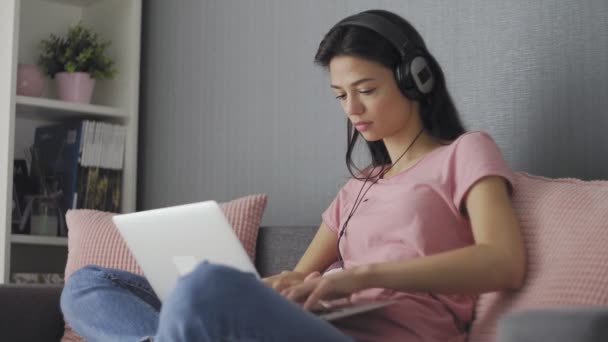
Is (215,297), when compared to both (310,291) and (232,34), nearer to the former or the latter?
(310,291)

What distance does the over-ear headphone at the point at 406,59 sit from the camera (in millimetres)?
1629

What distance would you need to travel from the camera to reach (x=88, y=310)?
5.46 ft

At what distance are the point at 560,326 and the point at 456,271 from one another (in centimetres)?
57

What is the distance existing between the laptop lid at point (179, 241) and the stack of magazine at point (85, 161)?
131 centimetres

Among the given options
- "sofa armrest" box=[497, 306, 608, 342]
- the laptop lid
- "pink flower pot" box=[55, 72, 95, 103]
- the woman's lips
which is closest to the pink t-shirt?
the woman's lips

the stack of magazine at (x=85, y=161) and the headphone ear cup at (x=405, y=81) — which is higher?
the headphone ear cup at (x=405, y=81)

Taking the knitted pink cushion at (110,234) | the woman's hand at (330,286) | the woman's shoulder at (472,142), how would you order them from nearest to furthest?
the woman's hand at (330,286)
the woman's shoulder at (472,142)
the knitted pink cushion at (110,234)

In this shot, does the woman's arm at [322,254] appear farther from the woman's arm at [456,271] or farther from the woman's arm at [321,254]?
the woman's arm at [456,271]

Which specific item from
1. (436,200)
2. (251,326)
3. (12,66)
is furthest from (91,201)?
(251,326)

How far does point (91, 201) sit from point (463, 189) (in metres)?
1.65

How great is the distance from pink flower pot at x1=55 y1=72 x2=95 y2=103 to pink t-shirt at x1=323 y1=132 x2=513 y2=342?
4.81ft

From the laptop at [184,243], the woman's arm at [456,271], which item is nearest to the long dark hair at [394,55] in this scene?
the woman's arm at [456,271]

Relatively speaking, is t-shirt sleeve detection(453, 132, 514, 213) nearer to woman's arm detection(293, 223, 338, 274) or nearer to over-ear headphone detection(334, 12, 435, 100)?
over-ear headphone detection(334, 12, 435, 100)

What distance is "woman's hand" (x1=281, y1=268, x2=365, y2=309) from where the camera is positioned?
1.31 metres
